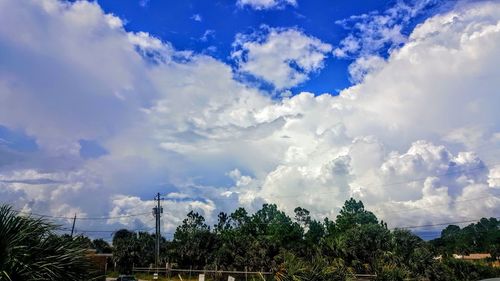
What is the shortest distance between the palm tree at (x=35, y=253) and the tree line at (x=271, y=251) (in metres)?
0.02

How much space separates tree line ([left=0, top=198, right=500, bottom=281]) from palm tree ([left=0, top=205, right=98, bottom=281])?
19 millimetres

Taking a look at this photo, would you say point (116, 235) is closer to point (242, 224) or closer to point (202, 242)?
point (242, 224)

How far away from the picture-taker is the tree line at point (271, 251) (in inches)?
372

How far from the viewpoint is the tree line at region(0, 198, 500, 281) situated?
31.0 feet

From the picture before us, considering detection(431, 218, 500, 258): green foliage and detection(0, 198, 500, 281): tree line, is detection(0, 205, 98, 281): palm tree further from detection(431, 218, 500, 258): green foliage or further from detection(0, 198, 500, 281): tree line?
detection(431, 218, 500, 258): green foliage

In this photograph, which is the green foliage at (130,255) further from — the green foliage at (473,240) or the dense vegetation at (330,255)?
the green foliage at (473,240)

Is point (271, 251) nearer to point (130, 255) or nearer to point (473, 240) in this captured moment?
point (130, 255)

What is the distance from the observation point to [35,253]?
9422 mm

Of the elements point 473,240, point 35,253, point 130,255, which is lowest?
point 35,253

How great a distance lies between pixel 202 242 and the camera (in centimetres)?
5841

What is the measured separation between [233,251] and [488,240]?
273 feet

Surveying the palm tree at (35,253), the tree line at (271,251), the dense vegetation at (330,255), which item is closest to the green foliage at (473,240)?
the tree line at (271,251)

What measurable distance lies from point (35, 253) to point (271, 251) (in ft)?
131

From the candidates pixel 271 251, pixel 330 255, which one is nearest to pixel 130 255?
pixel 271 251
